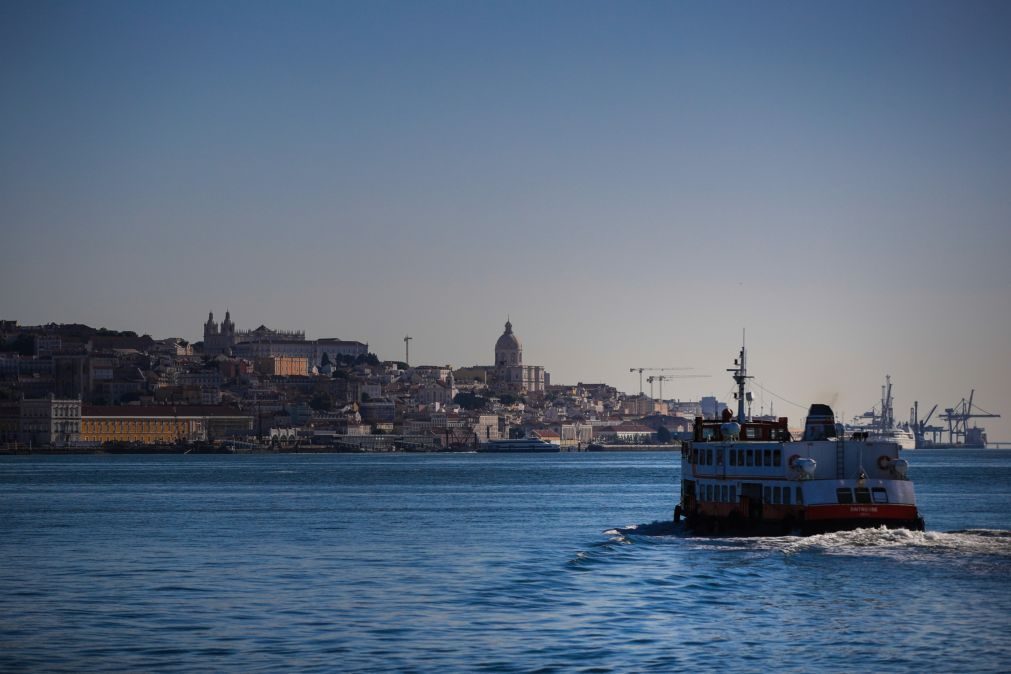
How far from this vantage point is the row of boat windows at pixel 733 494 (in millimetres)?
48600

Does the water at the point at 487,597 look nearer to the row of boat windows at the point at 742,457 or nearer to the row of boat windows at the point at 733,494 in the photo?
the row of boat windows at the point at 733,494

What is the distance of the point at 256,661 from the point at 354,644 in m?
2.28

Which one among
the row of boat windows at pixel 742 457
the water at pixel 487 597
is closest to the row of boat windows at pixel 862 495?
the water at pixel 487 597

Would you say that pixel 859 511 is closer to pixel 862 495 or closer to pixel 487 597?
pixel 862 495

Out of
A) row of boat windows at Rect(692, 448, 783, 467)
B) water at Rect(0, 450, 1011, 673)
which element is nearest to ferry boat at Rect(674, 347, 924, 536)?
row of boat windows at Rect(692, 448, 783, 467)

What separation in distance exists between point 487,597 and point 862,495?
14902 mm

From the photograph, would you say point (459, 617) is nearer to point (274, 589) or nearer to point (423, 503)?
point (274, 589)

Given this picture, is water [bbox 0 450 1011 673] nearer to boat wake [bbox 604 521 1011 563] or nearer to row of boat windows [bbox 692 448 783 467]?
boat wake [bbox 604 521 1011 563]

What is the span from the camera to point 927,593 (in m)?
37.0

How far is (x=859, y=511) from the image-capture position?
47.1 m

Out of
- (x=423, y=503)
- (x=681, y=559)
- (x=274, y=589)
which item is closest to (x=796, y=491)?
(x=681, y=559)

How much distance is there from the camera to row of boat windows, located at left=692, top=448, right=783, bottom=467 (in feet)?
162

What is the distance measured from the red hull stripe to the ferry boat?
0.03 metres

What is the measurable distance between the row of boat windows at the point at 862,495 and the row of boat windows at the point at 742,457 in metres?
2.45
